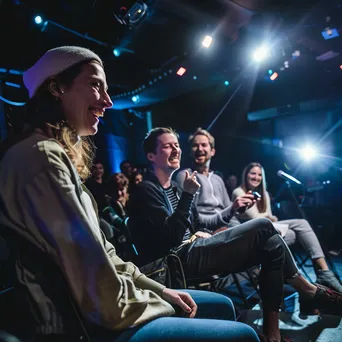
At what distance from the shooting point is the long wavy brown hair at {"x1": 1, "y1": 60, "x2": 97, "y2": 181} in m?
0.91

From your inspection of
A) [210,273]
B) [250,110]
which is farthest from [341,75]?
[210,273]

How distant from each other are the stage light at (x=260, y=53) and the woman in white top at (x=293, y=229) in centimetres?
275

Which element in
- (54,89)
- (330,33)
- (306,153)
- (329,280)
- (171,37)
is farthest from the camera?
(306,153)

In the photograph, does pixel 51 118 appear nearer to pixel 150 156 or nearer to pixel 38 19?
pixel 150 156

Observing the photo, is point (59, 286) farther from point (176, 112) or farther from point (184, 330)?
point (176, 112)

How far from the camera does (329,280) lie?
109 inches

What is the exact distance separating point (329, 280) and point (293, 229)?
76 centimetres

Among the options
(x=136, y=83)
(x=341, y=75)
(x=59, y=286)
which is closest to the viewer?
(x=59, y=286)

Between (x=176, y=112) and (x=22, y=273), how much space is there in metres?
7.99

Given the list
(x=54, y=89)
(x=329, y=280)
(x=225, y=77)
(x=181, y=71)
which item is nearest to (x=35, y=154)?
(x=54, y=89)

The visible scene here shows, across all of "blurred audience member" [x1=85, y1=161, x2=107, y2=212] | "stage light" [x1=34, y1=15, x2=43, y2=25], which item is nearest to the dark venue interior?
"stage light" [x1=34, y1=15, x2=43, y2=25]

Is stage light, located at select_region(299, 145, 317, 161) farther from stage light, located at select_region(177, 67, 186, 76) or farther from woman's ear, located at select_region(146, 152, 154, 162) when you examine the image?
woman's ear, located at select_region(146, 152, 154, 162)

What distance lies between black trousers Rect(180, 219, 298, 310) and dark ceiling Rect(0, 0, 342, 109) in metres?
3.42

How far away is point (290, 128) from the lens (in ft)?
32.4
